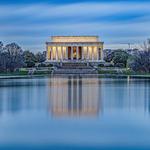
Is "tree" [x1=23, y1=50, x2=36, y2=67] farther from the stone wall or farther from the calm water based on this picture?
the calm water

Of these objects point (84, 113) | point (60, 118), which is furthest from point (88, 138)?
point (84, 113)

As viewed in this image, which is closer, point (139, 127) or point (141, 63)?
point (139, 127)

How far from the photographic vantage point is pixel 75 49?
331 feet

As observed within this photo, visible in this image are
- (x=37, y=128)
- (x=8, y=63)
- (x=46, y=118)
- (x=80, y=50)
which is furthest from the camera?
(x=80, y=50)

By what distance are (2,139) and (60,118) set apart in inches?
142

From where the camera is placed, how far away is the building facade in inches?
3895

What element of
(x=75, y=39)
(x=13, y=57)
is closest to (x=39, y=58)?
(x=75, y=39)

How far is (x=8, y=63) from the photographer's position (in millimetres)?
59688

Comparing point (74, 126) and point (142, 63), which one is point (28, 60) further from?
point (74, 126)

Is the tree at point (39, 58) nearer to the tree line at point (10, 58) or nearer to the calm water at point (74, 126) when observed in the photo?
the tree line at point (10, 58)

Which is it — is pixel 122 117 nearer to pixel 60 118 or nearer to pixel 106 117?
pixel 106 117

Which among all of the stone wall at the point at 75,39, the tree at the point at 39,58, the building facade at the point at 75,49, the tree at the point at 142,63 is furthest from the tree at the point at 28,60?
the tree at the point at 142,63

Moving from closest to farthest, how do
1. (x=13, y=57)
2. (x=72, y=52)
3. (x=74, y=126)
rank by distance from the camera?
(x=74, y=126), (x=13, y=57), (x=72, y=52)

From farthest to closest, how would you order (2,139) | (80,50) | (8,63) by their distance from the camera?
(80,50), (8,63), (2,139)
